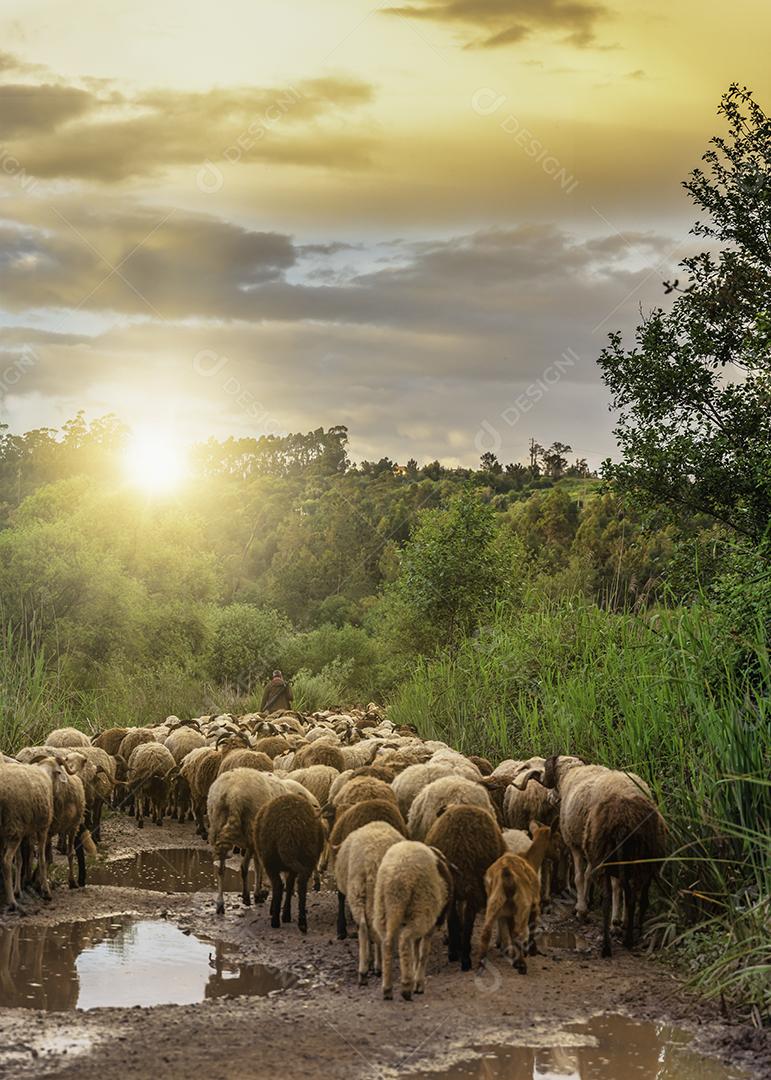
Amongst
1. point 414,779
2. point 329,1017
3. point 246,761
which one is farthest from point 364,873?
point 246,761

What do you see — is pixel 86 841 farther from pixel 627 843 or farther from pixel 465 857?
pixel 627 843

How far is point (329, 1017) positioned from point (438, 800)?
269 cm

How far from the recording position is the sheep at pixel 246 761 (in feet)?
41.2

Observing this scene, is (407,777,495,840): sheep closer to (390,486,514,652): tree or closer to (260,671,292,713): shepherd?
(260,671,292,713): shepherd

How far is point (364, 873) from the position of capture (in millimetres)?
8102

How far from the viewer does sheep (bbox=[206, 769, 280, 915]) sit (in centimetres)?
1016

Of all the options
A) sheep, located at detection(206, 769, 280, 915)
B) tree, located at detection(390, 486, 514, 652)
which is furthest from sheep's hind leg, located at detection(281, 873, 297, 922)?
tree, located at detection(390, 486, 514, 652)

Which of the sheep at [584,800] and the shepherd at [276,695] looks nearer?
the sheep at [584,800]

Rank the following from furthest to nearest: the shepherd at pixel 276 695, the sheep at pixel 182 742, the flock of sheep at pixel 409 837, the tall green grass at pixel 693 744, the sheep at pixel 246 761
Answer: the shepherd at pixel 276 695 → the sheep at pixel 182 742 → the sheep at pixel 246 761 → the flock of sheep at pixel 409 837 → the tall green grass at pixel 693 744

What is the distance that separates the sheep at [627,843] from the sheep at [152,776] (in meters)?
7.41

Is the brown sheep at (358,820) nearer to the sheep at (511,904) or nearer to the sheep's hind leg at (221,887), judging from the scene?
the sheep at (511,904)

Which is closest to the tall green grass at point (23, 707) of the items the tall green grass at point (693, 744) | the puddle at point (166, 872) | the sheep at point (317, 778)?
the puddle at point (166, 872)

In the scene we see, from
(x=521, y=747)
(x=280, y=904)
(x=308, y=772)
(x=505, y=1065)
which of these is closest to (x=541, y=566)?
(x=521, y=747)

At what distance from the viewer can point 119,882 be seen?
11500 mm
